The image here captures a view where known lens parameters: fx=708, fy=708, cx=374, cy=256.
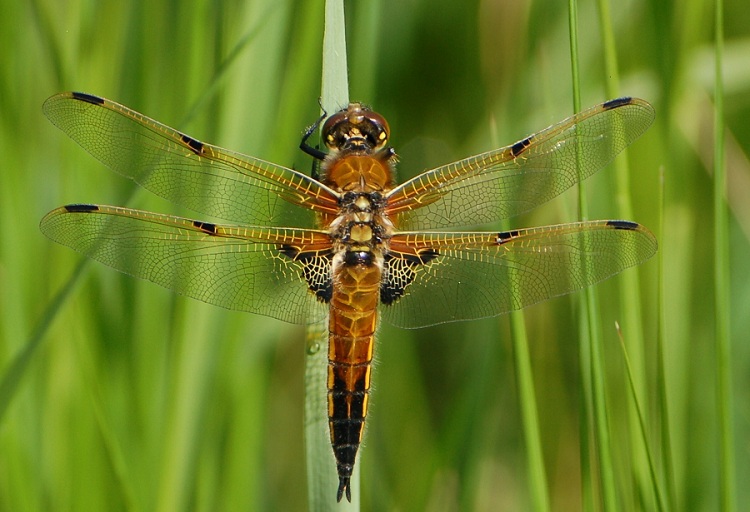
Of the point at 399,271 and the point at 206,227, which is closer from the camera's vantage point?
the point at 206,227

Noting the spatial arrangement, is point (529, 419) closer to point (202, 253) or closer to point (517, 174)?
point (517, 174)

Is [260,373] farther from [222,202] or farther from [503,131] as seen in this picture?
[503,131]

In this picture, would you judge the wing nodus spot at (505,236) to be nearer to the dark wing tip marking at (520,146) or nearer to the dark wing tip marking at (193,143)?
the dark wing tip marking at (520,146)

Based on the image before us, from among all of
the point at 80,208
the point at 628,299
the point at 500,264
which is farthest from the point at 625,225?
the point at 80,208

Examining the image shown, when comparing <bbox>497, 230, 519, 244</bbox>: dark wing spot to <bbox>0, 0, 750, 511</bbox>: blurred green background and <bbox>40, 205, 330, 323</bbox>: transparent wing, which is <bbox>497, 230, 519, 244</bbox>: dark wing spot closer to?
<bbox>0, 0, 750, 511</bbox>: blurred green background

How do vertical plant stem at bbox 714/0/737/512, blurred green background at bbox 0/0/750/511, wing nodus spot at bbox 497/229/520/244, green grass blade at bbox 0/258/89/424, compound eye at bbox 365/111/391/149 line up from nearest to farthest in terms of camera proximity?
vertical plant stem at bbox 714/0/737/512
green grass blade at bbox 0/258/89/424
blurred green background at bbox 0/0/750/511
wing nodus spot at bbox 497/229/520/244
compound eye at bbox 365/111/391/149

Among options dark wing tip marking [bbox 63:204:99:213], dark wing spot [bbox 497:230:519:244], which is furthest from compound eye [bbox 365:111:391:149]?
dark wing tip marking [bbox 63:204:99:213]
